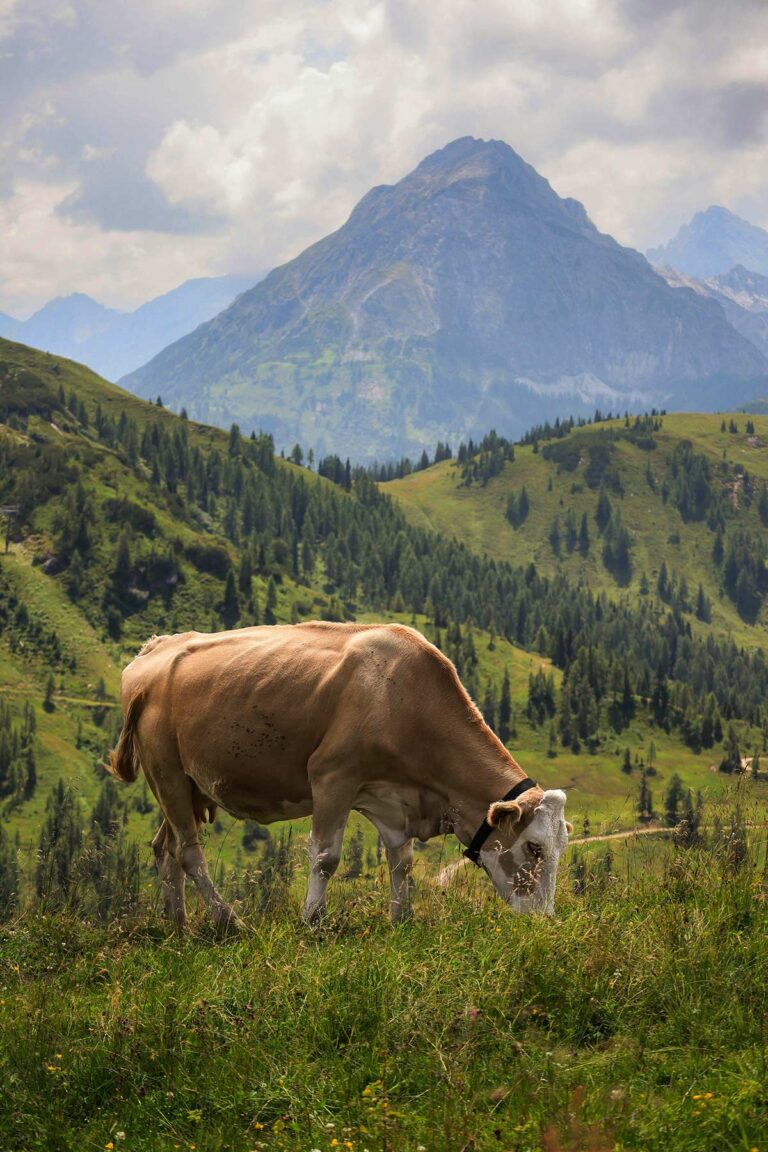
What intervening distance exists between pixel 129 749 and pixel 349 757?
16.9 feet

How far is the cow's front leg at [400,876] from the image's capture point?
13.5m

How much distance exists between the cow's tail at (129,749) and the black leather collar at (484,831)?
5.79 m

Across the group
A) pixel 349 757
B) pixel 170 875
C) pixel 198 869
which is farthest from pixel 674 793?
pixel 349 757

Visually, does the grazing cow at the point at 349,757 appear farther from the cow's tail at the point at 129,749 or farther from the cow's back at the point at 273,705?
the cow's tail at the point at 129,749

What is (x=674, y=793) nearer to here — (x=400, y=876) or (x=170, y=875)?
(x=170, y=875)

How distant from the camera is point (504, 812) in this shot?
1342 centimetres

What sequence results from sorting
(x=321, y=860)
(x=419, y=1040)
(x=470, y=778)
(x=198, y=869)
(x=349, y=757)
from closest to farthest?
(x=419, y=1040)
(x=321, y=860)
(x=349, y=757)
(x=470, y=778)
(x=198, y=869)

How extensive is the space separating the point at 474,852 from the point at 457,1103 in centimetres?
645

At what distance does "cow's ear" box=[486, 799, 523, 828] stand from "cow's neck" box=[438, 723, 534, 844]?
2.05ft

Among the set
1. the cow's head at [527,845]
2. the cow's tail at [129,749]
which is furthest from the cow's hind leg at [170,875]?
the cow's head at [527,845]

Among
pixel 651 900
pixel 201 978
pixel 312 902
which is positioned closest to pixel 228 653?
pixel 312 902

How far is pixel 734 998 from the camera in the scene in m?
9.02

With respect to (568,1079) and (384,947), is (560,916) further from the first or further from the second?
(568,1079)

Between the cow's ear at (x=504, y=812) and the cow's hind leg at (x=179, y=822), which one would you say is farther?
the cow's hind leg at (x=179, y=822)
